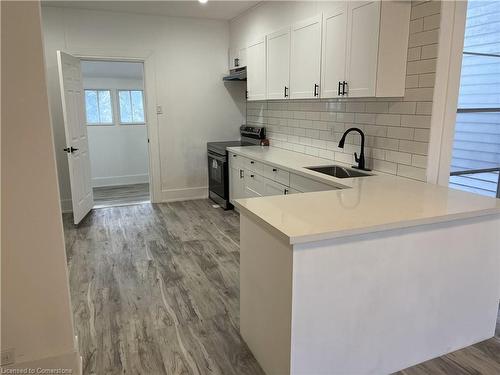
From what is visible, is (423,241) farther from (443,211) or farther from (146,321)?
(146,321)

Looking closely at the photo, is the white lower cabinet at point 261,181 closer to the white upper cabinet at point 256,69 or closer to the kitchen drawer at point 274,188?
the kitchen drawer at point 274,188

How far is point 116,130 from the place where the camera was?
695cm

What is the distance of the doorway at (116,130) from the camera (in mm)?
6770

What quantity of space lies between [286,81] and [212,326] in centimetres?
260

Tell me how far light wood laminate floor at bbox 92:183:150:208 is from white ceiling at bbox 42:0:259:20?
2685 millimetres

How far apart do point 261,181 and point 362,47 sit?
1.84 meters

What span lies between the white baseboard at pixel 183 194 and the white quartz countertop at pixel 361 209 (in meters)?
3.43

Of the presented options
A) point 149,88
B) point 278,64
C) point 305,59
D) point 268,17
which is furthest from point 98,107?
point 305,59

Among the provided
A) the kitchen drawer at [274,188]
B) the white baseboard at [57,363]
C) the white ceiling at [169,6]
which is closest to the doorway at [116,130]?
the white ceiling at [169,6]

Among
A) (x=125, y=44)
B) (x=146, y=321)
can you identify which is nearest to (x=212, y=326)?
(x=146, y=321)

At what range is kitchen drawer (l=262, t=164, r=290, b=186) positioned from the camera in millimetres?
3617

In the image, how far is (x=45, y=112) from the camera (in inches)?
68.4

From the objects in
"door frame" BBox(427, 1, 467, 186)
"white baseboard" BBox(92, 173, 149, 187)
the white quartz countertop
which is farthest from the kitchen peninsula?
"white baseboard" BBox(92, 173, 149, 187)

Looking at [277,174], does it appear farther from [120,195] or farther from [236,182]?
[120,195]
